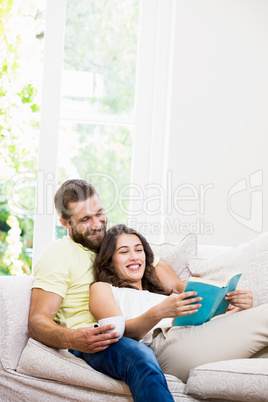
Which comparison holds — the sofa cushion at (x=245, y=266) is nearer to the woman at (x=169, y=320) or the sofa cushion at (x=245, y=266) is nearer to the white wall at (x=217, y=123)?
the woman at (x=169, y=320)

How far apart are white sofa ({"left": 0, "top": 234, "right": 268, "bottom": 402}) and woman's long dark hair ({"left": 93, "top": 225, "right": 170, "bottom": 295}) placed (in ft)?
0.89

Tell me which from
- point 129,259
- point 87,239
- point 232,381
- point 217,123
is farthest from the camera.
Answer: point 217,123

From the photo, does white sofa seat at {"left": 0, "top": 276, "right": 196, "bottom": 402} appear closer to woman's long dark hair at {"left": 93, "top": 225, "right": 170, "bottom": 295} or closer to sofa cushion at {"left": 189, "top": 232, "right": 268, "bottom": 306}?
woman's long dark hair at {"left": 93, "top": 225, "right": 170, "bottom": 295}

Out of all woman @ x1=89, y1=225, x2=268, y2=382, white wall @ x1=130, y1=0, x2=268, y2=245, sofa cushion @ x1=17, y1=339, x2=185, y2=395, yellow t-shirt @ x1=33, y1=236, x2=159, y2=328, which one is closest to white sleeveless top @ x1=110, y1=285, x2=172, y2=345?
woman @ x1=89, y1=225, x2=268, y2=382

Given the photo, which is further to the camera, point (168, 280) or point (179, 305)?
point (168, 280)

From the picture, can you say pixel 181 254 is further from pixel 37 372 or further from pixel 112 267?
pixel 37 372

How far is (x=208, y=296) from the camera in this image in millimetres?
1758

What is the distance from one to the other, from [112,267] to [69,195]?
0.40 meters

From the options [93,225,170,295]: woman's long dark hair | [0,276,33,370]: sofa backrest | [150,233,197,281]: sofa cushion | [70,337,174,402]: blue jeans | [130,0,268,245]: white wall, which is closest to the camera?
[70,337,174,402]: blue jeans

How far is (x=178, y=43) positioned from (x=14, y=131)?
1.55 metres

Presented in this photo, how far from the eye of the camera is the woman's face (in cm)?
218

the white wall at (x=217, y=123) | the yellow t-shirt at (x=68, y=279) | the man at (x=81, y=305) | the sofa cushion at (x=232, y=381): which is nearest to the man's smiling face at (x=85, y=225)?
the man at (x=81, y=305)

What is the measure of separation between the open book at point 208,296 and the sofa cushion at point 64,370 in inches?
8.3

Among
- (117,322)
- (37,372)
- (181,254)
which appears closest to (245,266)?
(181,254)
